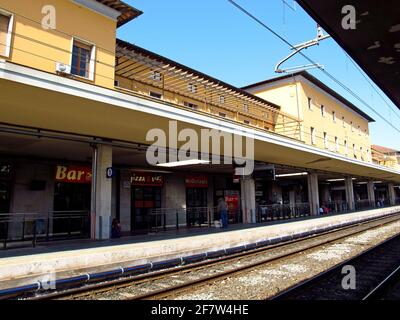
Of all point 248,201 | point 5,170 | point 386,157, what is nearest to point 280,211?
point 248,201

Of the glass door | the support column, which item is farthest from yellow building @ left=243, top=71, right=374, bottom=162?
the support column

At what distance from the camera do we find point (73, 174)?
15797 mm

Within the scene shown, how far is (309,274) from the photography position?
8.41 m

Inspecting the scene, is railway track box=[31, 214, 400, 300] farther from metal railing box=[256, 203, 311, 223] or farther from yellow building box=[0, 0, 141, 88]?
metal railing box=[256, 203, 311, 223]

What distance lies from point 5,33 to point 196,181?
14.0 metres

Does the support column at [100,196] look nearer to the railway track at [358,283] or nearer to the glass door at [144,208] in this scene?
the glass door at [144,208]

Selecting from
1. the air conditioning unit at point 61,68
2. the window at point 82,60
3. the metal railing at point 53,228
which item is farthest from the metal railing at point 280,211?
the air conditioning unit at point 61,68

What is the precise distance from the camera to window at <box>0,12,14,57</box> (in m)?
10.9

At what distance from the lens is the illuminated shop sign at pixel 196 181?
70.6ft

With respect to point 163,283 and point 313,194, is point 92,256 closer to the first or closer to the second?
point 163,283

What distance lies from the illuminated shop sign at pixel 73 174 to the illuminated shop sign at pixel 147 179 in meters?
2.67

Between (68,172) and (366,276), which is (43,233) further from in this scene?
(366,276)

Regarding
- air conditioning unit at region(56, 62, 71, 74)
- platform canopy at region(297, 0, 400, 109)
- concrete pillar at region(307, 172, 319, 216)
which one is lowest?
concrete pillar at region(307, 172, 319, 216)

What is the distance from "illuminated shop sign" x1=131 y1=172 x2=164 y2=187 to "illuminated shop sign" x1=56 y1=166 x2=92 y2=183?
267cm
